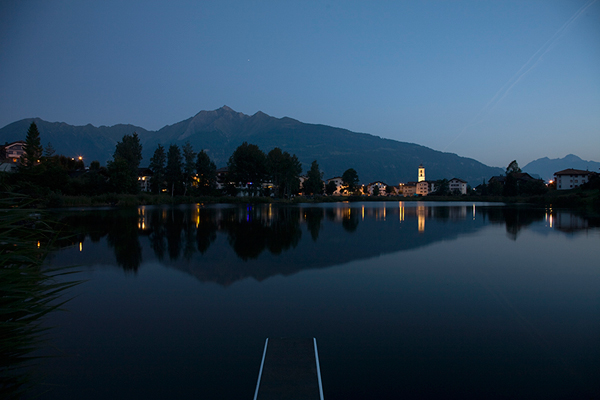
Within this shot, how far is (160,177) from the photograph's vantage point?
252 feet

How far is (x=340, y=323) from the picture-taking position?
6.59 m

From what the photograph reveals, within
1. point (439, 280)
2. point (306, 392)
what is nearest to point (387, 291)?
point (439, 280)

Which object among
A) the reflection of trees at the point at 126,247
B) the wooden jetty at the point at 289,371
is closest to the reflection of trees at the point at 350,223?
the reflection of trees at the point at 126,247

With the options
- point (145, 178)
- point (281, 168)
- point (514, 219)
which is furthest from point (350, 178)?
point (514, 219)

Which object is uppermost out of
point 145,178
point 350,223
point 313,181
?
point 145,178

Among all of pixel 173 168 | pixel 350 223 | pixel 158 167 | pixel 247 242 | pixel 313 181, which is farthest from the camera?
pixel 313 181

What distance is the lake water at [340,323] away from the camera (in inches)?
183

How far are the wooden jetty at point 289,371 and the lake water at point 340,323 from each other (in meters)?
0.22

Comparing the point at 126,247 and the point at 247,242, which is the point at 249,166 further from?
the point at 126,247

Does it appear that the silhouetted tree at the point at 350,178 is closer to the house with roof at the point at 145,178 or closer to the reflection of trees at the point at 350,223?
the house with roof at the point at 145,178

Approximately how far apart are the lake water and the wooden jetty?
0.73ft

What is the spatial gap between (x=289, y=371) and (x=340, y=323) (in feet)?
7.21

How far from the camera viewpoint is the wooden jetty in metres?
4.05

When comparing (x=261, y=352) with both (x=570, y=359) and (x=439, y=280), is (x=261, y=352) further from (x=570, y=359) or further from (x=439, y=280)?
(x=439, y=280)
